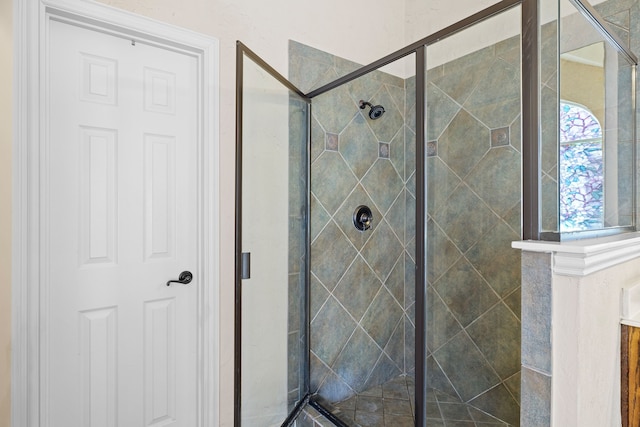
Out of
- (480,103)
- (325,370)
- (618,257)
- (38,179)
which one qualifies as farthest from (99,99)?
(618,257)

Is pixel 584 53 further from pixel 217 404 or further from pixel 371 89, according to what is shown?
pixel 217 404

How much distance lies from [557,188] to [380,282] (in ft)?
3.75

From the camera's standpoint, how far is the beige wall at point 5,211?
3.61 ft

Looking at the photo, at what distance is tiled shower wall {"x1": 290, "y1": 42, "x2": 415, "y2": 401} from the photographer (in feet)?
6.02

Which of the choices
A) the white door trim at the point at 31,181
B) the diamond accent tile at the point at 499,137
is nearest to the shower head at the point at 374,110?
the diamond accent tile at the point at 499,137

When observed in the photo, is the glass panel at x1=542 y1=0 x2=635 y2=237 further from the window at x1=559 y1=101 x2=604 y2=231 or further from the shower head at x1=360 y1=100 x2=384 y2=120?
the shower head at x1=360 y1=100 x2=384 y2=120

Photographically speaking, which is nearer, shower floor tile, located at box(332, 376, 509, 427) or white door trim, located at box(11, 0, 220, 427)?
white door trim, located at box(11, 0, 220, 427)

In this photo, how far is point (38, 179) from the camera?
118 centimetres

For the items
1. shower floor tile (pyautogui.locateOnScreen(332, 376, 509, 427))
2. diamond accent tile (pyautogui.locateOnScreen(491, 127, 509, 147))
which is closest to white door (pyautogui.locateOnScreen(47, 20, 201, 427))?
shower floor tile (pyautogui.locateOnScreen(332, 376, 509, 427))

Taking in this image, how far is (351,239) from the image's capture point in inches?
76.1

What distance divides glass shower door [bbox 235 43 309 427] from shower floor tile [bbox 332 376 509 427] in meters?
0.30

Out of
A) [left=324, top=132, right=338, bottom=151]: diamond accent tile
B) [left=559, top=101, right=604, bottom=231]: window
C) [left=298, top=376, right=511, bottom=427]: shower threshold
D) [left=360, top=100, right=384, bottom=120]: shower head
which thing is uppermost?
[left=360, top=100, right=384, bottom=120]: shower head

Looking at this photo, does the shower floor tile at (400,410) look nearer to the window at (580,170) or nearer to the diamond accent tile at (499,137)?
the window at (580,170)

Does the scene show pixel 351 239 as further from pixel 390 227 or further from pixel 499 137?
pixel 499 137
